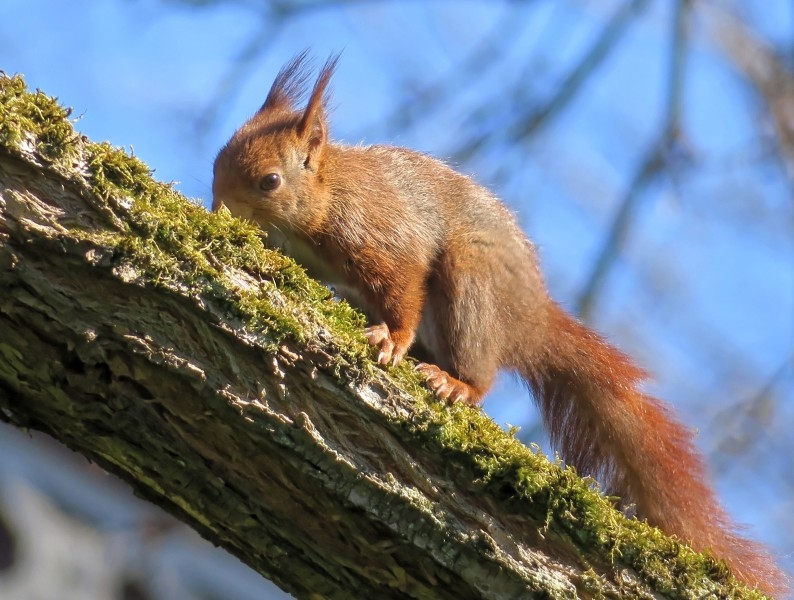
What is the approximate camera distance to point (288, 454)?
2.13 metres

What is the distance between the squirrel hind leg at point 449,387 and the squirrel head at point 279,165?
0.81m

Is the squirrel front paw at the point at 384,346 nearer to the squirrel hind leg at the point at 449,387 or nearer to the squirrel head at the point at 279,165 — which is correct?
the squirrel hind leg at the point at 449,387

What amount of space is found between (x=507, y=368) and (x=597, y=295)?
0.80 meters

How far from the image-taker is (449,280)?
3.59 meters

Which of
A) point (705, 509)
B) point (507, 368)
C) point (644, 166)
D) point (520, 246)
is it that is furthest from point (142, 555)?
point (644, 166)

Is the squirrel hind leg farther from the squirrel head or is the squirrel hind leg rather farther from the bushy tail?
the squirrel head

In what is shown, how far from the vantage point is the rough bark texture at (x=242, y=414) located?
2.04 metres

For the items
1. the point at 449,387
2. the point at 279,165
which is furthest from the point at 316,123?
the point at 449,387

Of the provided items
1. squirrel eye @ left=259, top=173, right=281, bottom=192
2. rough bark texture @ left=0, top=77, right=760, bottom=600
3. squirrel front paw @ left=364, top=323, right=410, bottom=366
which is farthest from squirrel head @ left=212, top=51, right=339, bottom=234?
rough bark texture @ left=0, top=77, right=760, bottom=600

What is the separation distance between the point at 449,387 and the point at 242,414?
995mm

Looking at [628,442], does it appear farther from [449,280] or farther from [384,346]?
[384,346]

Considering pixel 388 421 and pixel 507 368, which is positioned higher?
pixel 507 368

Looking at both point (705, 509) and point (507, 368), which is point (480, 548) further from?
point (507, 368)

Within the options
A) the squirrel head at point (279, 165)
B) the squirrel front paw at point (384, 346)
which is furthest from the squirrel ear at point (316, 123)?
the squirrel front paw at point (384, 346)
